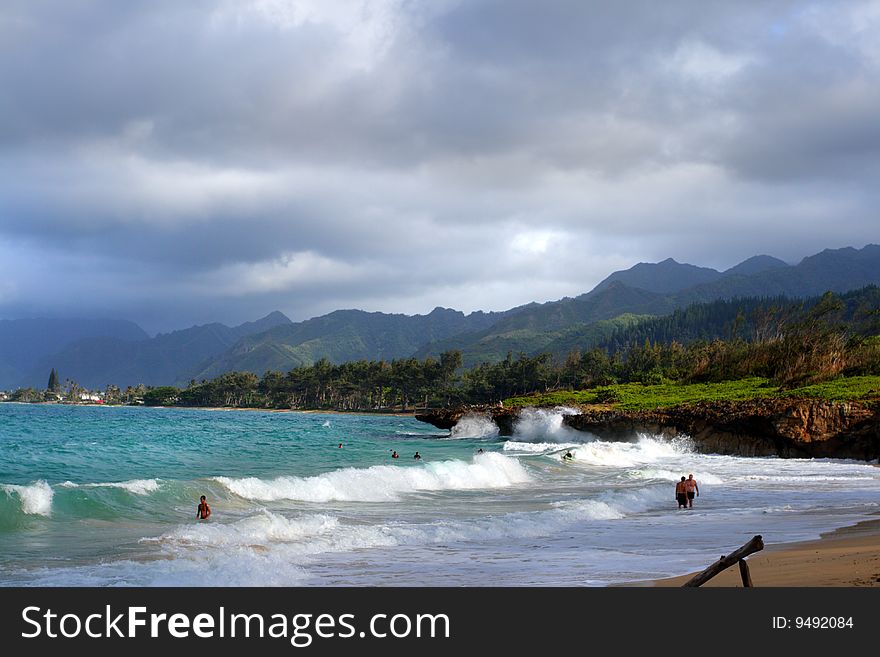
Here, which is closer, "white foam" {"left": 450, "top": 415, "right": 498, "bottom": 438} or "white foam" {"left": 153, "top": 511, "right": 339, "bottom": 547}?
"white foam" {"left": 153, "top": 511, "right": 339, "bottom": 547}

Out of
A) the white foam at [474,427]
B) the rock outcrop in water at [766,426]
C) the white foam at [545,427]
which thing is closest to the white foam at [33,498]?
the rock outcrop in water at [766,426]

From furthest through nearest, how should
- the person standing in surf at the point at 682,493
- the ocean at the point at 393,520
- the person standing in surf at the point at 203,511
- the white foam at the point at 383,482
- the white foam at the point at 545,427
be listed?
the white foam at the point at 545,427, the white foam at the point at 383,482, the person standing in surf at the point at 682,493, the person standing in surf at the point at 203,511, the ocean at the point at 393,520

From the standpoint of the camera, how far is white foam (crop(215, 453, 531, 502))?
2498 centimetres

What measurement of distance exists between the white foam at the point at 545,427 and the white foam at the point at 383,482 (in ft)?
78.1

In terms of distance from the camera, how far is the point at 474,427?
7425cm

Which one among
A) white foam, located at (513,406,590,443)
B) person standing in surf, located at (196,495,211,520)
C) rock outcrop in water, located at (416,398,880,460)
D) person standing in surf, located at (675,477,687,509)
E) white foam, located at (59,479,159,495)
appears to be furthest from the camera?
white foam, located at (513,406,590,443)

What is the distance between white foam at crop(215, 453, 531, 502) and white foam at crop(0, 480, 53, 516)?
19.4 feet

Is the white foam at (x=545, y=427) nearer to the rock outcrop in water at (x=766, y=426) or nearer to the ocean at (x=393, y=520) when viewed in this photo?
the rock outcrop in water at (x=766, y=426)

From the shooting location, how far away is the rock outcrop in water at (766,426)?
137 feet

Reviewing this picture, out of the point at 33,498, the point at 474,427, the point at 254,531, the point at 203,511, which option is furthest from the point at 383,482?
the point at 474,427

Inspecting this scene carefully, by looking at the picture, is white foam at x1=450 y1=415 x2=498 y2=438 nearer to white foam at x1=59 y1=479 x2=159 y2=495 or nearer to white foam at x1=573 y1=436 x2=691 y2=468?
white foam at x1=573 y1=436 x2=691 y2=468

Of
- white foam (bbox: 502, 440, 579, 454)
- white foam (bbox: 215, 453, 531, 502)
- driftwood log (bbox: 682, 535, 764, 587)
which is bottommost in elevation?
white foam (bbox: 502, 440, 579, 454)

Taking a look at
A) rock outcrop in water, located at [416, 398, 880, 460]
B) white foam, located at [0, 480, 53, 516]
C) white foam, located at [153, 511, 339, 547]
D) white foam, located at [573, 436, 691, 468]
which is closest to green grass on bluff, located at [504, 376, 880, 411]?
rock outcrop in water, located at [416, 398, 880, 460]

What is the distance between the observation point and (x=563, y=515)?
806 inches
